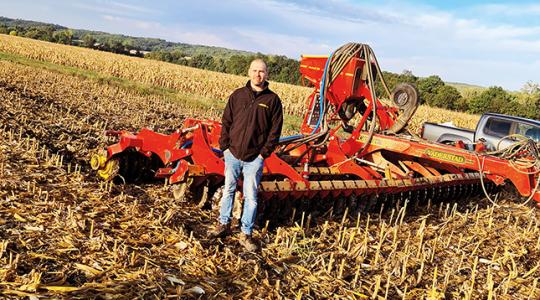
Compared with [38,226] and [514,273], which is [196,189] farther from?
[514,273]

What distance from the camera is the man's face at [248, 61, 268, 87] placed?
4316 millimetres

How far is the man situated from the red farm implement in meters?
0.57

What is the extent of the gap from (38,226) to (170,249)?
1242 mm

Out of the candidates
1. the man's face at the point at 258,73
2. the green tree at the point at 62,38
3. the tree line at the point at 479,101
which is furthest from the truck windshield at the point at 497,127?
the green tree at the point at 62,38

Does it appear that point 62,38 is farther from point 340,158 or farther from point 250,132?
point 250,132

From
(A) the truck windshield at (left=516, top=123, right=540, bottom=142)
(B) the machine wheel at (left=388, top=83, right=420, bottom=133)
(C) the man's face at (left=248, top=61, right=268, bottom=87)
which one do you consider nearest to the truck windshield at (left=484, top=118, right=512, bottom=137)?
(A) the truck windshield at (left=516, top=123, right=540, bottom=142)

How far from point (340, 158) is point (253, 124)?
9.24 ft

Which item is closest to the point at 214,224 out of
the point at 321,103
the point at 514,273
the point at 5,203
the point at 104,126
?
the point at 5,203

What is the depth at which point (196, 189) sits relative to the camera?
557cm

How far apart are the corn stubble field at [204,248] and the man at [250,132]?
0.57 meters

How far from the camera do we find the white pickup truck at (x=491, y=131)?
899 centimetres

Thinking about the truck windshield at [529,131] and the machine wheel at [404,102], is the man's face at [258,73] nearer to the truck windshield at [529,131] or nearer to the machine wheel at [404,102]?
the machine wheel at [404,102]

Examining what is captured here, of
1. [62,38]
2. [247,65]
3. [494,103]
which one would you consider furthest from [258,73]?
[62,38]

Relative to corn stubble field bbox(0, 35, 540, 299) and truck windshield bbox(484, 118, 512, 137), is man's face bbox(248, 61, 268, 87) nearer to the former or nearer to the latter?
corn stubble field bbox(0, 35, 540, 299)
